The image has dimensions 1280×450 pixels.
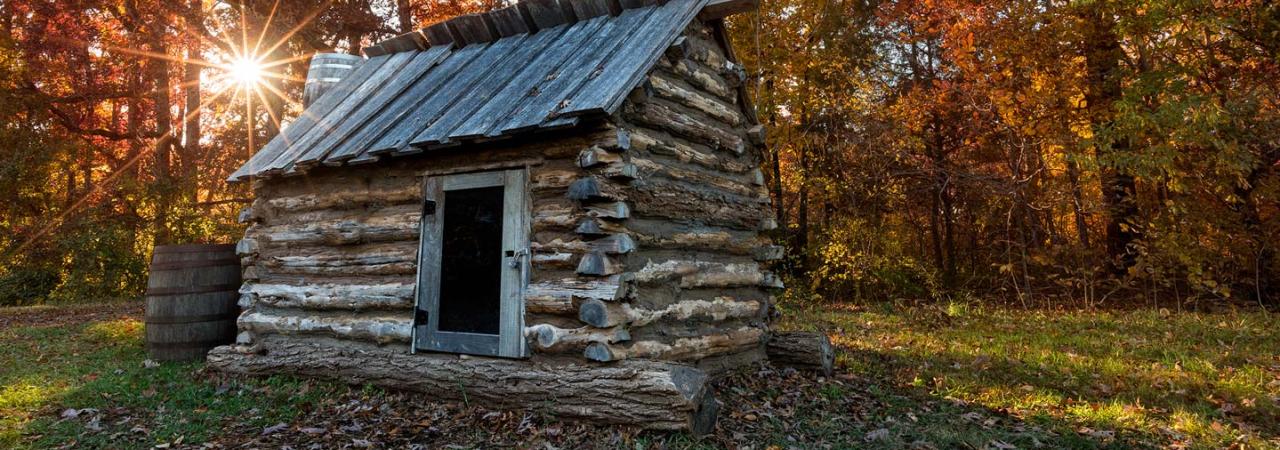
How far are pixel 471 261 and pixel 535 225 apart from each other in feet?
3.10

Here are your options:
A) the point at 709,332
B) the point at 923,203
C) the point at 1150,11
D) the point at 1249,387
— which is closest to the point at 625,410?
the point at 709,332

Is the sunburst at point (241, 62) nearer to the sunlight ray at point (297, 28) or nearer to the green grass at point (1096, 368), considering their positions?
the sunlight ray at point (297, 28)

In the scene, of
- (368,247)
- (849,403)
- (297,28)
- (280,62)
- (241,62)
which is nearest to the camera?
(849,403)

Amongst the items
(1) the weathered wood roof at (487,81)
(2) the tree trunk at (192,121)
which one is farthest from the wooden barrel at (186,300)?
(2) the tree trunk at (192,121)

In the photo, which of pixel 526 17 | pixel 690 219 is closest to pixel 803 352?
pixel 690 219

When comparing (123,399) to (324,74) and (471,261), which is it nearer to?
(471,261)

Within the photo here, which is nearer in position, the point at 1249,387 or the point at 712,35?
the point at 1249,387

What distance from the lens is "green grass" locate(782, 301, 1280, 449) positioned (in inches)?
248

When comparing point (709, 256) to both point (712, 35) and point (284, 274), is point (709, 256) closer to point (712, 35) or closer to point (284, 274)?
point (712, 35)

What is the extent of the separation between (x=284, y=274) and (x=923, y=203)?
15.6 m

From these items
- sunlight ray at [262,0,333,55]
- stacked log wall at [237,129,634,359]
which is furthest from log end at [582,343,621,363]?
sunlight ray at [262,0,333,55]

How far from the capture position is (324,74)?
36.6ft

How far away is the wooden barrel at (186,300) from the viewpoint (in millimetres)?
8969

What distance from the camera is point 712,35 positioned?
856cm
